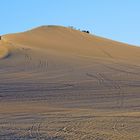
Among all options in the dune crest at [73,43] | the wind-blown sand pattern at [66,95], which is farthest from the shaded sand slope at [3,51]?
the dune crest at [73,43]

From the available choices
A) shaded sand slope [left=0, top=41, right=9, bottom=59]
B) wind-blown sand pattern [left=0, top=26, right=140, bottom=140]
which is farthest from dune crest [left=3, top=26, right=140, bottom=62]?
shaded sand slope [left=0, top=41, right=9, bottom=59]

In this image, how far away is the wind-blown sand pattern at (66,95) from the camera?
1688 cm

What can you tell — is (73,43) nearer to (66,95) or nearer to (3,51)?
(3,51)

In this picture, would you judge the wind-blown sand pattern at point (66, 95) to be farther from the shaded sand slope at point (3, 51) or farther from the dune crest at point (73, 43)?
A: the dune crest at point (73, 43)

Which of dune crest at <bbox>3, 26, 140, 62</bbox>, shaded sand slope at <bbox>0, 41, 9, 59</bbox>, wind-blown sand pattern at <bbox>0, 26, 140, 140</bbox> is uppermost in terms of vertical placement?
dune crest at <bbox>3, 26, 140, 62</bbox>

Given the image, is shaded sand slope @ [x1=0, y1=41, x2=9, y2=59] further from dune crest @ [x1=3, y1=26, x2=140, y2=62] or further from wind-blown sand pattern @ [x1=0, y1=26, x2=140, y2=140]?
dune crest @ [x1=3, y1=26, x2=140, y2=62]

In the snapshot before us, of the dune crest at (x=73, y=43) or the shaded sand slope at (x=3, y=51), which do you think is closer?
the shaded sand slope at (x=3, y=51)

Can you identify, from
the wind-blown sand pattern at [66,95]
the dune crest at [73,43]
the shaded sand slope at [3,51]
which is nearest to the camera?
the wind-blown sand pattern at [66,95]

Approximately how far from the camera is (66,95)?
28172 mm

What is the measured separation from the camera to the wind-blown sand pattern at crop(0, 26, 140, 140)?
16875 millimetres

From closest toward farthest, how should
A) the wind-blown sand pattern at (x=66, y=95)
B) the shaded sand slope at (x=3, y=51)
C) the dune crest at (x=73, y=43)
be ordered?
the wind-blown sand pattern at (x=66, y=95)
the shaded sand slope at (x=3, y=51)
the dune crest at (x=73, y=43)

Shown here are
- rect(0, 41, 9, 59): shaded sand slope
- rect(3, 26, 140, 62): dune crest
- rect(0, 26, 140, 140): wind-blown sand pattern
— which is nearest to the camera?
rect(0, 26, 140, 140): wind-blown sand pattern

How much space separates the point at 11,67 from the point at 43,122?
22.9m

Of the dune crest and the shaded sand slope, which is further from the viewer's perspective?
the dune crest
